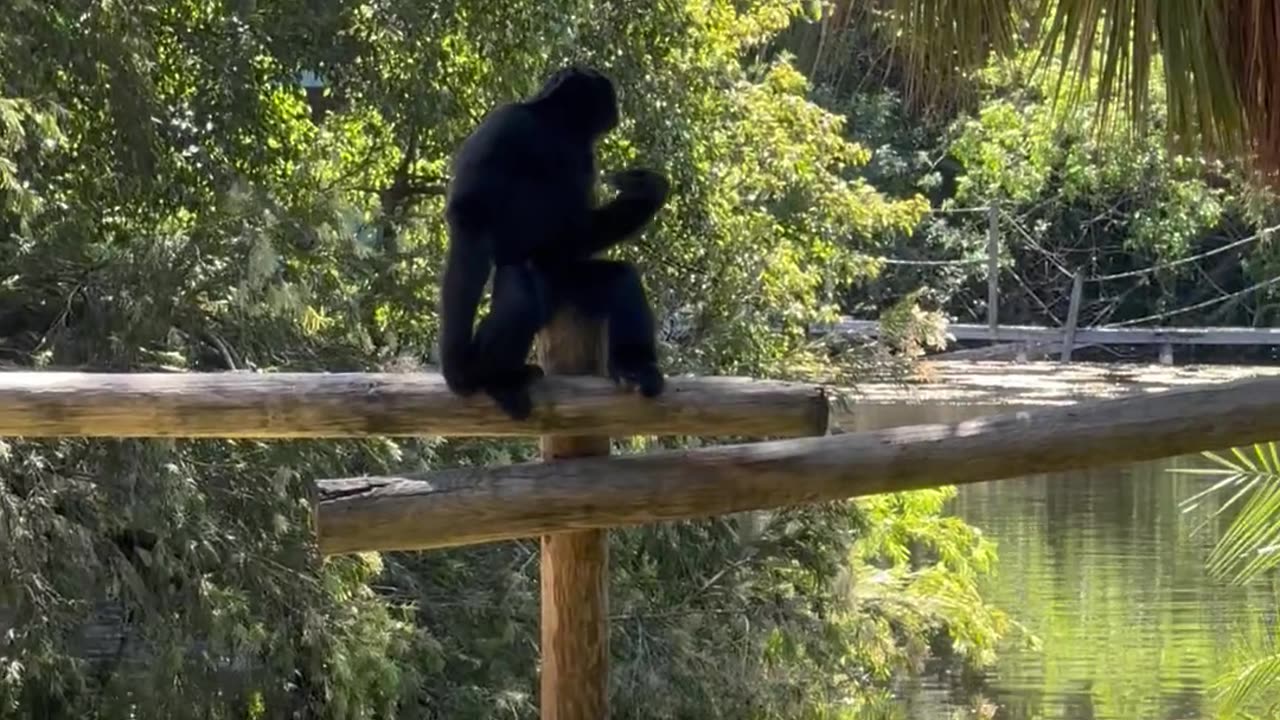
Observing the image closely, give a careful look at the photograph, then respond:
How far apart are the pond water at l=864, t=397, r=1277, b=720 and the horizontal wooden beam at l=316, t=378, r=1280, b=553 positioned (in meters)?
6.32

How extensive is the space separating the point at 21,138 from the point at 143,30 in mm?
1374

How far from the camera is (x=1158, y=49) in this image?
4.43 m

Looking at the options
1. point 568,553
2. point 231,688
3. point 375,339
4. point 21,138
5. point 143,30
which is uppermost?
point 143,30

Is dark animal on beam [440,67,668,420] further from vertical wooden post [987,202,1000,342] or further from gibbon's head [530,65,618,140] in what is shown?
vertical wooden post [987,202,1000,342]

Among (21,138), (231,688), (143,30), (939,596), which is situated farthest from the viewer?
(939,596)

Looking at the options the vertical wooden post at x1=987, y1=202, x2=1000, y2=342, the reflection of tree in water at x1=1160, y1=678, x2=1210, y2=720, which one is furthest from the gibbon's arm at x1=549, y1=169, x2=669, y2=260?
the vertical wooden post at x1=987, y1=202, x2=1000, y2=342

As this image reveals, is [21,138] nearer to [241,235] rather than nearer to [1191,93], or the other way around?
[241,235]

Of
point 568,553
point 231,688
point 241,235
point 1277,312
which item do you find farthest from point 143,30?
point 1277,312

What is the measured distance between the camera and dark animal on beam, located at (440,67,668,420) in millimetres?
4215

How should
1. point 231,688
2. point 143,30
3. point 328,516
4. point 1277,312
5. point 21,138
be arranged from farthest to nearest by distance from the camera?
point 1277,312 → point 143,30 → point 231,688 → point 21,138 → point 328,516

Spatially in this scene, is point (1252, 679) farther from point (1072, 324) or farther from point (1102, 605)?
point (1072, 324)

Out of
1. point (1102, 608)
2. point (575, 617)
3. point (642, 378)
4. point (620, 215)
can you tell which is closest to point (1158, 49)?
point (620, 215)

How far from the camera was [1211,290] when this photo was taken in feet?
94.2

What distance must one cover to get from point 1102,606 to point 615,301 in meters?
8.97
